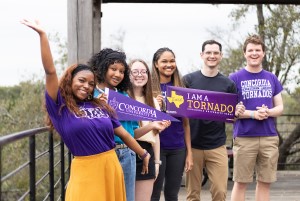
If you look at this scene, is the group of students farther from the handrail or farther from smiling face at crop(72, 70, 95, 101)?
the handrail

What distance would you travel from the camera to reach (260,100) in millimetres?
5773

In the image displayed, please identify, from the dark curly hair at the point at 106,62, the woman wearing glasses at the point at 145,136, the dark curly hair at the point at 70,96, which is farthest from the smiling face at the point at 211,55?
the dark curly hair at the point at 70,96

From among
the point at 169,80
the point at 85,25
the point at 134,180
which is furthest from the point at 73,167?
the point at 85,25

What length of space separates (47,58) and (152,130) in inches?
50.3

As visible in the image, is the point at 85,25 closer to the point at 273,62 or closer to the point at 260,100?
the point at 260,100

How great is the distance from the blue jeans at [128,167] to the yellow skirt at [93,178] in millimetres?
432

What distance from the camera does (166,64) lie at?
5359 mm

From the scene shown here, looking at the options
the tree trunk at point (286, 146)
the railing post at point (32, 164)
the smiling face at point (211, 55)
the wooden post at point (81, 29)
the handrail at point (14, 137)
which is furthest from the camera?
the tree trunk at point (286, 146)

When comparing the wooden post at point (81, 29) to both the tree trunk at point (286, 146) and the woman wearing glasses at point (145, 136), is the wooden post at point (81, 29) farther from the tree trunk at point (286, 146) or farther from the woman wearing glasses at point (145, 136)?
the tree trunk at point (286, 146)

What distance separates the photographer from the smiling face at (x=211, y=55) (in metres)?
5.69

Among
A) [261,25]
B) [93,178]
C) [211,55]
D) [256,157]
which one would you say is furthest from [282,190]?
[261,25]

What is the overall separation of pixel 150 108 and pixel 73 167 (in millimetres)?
979

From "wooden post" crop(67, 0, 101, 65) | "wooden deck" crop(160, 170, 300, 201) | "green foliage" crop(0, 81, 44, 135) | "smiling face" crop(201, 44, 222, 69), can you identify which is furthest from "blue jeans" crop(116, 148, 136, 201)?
"green foliage" crop(0, 81, 44, 135)

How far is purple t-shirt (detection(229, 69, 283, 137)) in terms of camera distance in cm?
577
